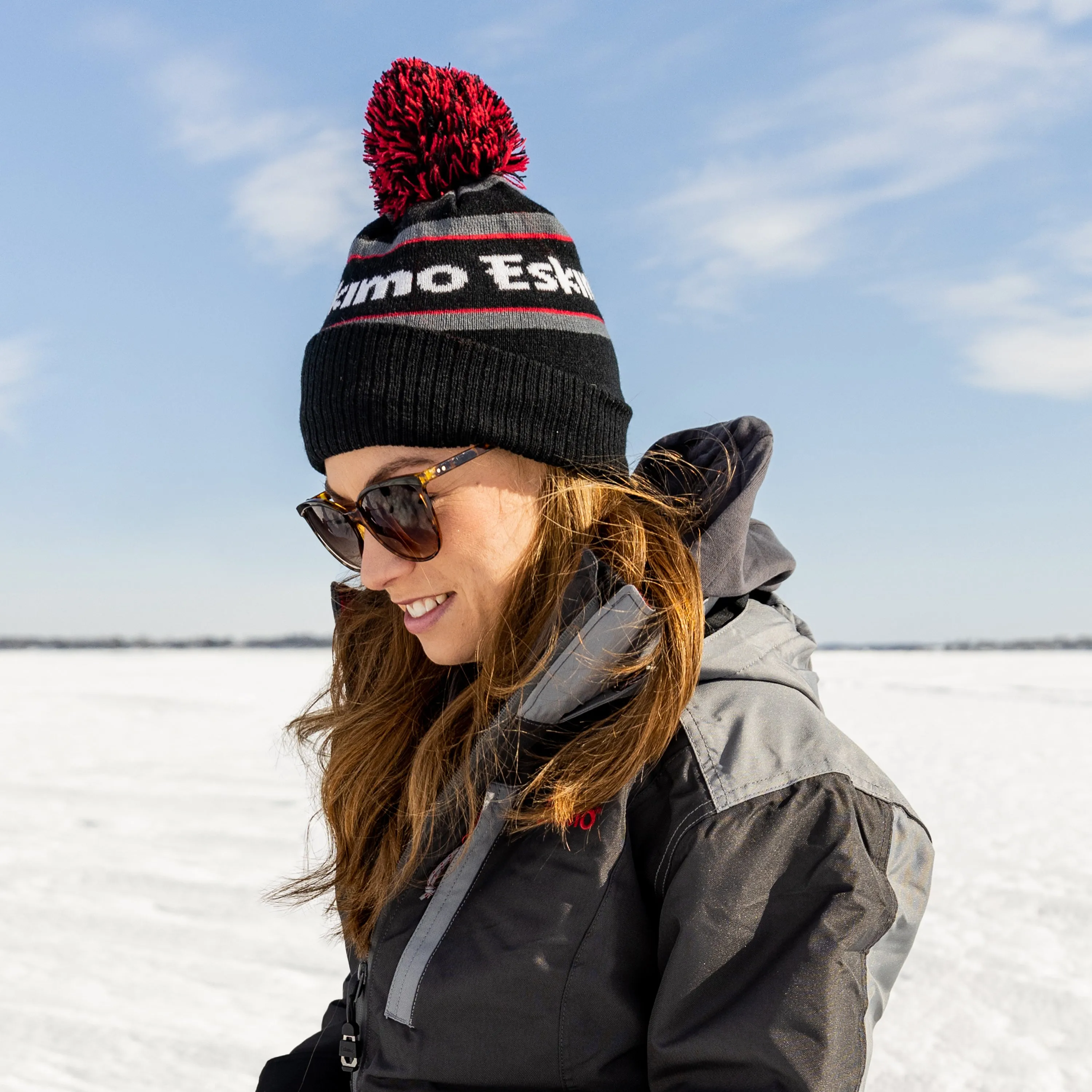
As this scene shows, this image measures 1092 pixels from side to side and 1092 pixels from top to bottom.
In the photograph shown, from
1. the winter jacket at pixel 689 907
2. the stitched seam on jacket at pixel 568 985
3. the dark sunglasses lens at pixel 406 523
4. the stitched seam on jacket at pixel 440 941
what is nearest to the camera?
the winter jacket at pixel 689 907

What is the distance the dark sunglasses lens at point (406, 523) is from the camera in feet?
4.98

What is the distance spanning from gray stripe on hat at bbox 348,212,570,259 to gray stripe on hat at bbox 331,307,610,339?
13cm

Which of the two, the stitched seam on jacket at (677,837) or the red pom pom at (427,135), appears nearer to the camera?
the stitched seam on jacket at (677,837)

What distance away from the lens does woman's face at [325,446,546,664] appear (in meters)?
1.54

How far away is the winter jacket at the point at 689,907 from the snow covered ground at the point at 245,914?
3.47ft

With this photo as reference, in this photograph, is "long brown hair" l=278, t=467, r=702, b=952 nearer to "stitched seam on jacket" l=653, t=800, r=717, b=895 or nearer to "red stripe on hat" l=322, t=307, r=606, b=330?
"stitched seam on jacket" l=653, t=800, r=717, b=895

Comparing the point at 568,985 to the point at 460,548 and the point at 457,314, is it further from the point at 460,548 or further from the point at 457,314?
the point at 457,314

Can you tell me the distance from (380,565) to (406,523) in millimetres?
123

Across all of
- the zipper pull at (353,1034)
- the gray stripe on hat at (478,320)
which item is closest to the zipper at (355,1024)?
the zipper pull at (353,1034)

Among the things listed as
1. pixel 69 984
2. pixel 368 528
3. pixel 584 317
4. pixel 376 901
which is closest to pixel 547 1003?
pixel 376 901

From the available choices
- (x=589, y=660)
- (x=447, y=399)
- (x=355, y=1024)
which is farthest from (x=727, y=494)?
(x=355, y=1024)

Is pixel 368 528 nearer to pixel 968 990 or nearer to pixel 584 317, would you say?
pixel 584 317

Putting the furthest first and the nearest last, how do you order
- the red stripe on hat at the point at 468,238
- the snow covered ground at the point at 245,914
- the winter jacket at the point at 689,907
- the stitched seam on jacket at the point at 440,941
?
the snow covered ground at the point at 245,914 → the red stripe on hat at the point at 468,238 → the stitched seam on jacket at the point at 440,941 → the winter jacket at the point at 689,907

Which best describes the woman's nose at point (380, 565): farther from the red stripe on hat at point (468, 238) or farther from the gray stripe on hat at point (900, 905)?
the gray stripe on hat at point (900, 905)
